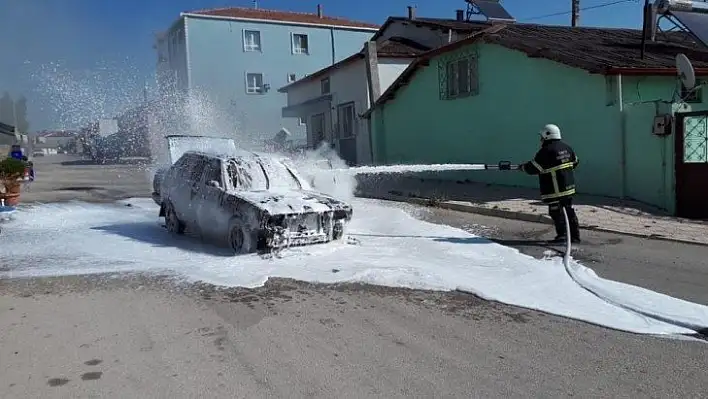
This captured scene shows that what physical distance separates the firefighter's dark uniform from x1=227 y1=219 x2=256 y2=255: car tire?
13.4 ft

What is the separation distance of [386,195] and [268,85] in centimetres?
3088

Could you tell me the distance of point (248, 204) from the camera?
26.5ft

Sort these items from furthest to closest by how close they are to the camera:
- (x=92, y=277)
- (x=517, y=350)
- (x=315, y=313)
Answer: (x=92, y=277) → (x=315, y=313) → (x=517, y=350)

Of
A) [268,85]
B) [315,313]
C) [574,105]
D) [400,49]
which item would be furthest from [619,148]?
[268,85]

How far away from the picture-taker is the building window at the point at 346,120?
86.0 feet

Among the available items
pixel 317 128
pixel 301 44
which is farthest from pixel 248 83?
pixel 317 128

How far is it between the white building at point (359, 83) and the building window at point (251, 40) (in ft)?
50.6

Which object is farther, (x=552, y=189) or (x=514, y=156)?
(x=514, y=156)

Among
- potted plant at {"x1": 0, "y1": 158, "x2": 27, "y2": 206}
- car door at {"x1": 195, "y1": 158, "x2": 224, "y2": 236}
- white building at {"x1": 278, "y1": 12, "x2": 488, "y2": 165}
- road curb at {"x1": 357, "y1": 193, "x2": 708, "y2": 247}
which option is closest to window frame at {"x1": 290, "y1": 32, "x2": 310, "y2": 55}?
white building at {"x1": 278, "y1": 12, "x2": 488, "y2": 165}

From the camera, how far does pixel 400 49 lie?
25828 millimetres

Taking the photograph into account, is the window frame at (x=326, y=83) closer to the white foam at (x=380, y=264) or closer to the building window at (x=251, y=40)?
the building window at (x=251, y=40)

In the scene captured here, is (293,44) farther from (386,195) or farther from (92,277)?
(92,277)

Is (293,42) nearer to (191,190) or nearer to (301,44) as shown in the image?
(301,44)

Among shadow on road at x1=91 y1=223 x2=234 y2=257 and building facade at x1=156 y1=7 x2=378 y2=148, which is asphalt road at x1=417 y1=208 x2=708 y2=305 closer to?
shadow on road at x1=91 y1=223 x2=234 y2=257
